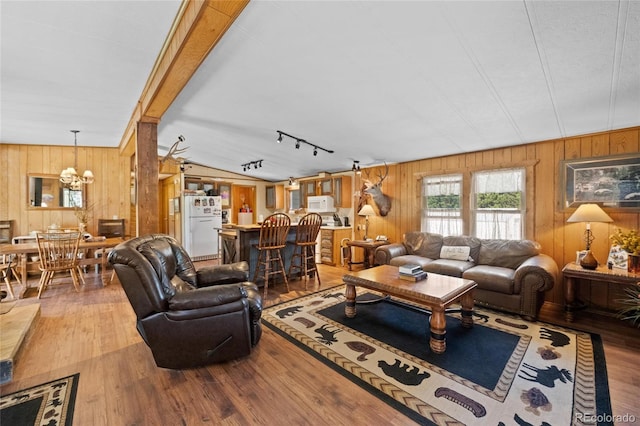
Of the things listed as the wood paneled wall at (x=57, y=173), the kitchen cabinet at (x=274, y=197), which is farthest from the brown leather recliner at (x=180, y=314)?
the kitchen cabinet at (x=274, y=197)

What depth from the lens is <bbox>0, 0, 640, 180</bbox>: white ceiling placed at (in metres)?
1.85

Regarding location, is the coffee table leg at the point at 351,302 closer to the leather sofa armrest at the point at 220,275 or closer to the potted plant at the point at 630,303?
the leather sofa armrest at the point at 220,275

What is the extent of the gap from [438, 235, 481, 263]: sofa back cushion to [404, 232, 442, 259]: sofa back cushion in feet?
0.44

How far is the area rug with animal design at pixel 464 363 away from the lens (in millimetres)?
1717

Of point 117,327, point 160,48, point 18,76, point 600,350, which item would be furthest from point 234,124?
point 600,350

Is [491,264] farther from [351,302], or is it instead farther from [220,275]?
[220,275]

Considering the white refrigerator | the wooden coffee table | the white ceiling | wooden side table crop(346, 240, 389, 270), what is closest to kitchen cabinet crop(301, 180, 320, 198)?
wooden side table crop(346, 240, 389, 270)

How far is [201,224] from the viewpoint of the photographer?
22.3 ft

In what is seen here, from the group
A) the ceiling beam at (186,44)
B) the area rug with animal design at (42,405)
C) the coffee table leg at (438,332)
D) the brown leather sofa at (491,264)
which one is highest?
the ceiling beam at (186,44)

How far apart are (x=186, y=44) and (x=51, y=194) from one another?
5594 mm

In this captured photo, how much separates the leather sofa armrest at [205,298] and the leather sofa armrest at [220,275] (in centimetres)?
77

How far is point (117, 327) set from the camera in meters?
2.92

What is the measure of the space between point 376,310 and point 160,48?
11.4 ft

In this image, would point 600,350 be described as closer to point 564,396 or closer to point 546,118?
point 564,396
